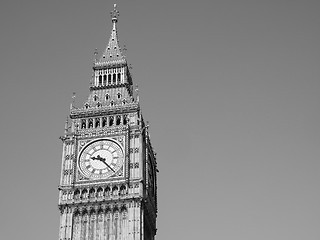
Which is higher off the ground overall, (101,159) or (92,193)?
(101,159)

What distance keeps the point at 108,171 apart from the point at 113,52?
17.2 metres

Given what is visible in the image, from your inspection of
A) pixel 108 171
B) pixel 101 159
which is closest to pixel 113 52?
pixel 101 159

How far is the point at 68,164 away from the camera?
68.5 metres

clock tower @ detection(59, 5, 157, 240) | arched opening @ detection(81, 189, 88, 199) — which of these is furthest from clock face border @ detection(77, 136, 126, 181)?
arched opening @ detection(81, 189, 88, 199)

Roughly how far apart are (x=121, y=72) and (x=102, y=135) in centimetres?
1007

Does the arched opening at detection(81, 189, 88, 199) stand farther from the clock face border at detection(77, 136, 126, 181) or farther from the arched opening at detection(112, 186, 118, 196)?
the arched opening at detection(112, 186, 118, 196)

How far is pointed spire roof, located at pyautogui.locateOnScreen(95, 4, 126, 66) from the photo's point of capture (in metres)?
77.9

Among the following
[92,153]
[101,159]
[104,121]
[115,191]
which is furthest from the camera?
[104,121]

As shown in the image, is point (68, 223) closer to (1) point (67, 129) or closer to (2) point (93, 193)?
(2) point (93, 193)

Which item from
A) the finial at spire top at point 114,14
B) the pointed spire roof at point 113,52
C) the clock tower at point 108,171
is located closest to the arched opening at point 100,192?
the clock tower at point 108,171

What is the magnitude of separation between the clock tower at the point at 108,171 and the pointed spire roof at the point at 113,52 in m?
3.07

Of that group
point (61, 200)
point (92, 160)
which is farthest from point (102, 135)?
point (61, 200)

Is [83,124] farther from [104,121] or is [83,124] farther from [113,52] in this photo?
[113,52]

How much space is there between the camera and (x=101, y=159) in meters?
67.9
